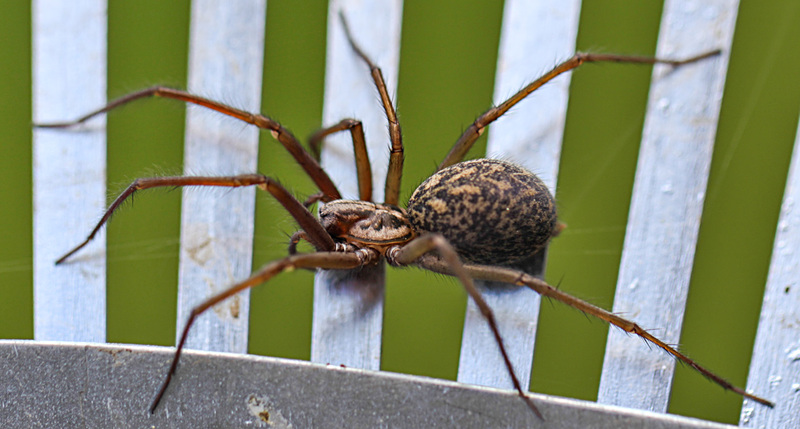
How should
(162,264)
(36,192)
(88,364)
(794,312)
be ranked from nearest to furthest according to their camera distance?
(88,364), (794,312), (36,192), (162,264)

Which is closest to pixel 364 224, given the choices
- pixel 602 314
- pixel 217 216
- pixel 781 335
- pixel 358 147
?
pixel 358 147

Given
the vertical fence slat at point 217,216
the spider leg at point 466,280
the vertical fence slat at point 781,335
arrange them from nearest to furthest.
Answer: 1. the spider leg at point 466,280
2. the vertical fence slat at point 781,335
3. the vertical fence slat at point 217,216

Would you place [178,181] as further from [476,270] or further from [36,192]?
[476,270]

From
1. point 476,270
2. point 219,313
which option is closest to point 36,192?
point 219,313

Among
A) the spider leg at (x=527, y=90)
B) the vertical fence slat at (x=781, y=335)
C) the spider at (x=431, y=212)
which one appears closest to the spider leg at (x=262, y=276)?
the spider at (x=431, y=212)

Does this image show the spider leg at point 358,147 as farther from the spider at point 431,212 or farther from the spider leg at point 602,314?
the spider leg at point 602,314
